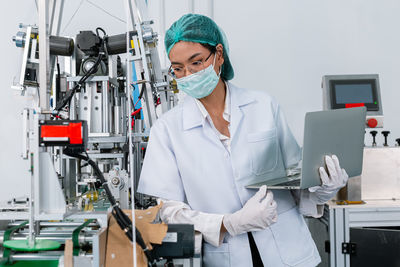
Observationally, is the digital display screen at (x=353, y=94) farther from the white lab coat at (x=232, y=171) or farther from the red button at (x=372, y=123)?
the white lab coat at (x=232, y=171)

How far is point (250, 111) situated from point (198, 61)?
0.78ft

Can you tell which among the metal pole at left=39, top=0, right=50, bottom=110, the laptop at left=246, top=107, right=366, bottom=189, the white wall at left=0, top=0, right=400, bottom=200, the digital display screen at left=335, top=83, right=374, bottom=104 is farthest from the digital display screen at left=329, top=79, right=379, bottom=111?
the metal pole at left=39, top=0, right=50, bottom=110

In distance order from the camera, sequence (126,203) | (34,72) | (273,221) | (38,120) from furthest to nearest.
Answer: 1. (126,203)
2. (34,72)
3. (273,221)
4. (38,120)

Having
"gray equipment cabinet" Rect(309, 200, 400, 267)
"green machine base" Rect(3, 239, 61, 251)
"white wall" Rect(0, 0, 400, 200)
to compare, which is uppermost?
"white wall" Rect(0, 0, 400, 200)

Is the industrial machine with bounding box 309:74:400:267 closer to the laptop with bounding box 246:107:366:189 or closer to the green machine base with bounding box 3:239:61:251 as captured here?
the laptop with bounding box 246:107:366:189

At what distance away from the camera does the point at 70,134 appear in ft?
2.82

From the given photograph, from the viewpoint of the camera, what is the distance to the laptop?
3.09 feet

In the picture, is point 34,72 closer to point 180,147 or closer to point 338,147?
point 180,147

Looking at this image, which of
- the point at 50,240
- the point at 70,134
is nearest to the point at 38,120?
the point at 70,134

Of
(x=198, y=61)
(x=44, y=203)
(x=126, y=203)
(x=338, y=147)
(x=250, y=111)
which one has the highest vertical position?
(x=198, y=61)

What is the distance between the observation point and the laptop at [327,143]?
940 mm

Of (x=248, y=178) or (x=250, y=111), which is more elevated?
(x=250, y=111)

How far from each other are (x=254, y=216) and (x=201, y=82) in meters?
0.45

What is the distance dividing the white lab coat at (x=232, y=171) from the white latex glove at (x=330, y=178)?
12cm
